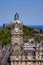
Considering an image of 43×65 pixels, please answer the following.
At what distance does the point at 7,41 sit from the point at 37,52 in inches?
1429

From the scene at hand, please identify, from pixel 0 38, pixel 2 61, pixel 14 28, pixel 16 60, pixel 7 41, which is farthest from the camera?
pixel 0 38

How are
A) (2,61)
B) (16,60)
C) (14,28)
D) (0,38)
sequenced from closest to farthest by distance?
1. (16,60)
2. (2,61)
3. (14,28)
4. (0,38)

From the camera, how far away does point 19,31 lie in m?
52.8

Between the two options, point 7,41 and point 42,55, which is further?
point 7,41

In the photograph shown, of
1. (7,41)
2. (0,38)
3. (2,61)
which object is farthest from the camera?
(0,38)

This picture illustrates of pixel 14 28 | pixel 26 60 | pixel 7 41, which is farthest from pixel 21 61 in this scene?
pixel 7 41

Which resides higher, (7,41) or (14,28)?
(14,28)

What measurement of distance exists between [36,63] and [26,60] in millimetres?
981

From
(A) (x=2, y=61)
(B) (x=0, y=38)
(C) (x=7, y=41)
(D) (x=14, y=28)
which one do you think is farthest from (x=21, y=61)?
(B) (x=0, y=38)

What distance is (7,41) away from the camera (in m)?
69.0

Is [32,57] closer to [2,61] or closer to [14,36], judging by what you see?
[2,61]

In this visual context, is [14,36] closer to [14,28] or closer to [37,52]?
[14,28]

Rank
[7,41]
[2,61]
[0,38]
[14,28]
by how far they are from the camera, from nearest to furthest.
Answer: [2,61] < [14,28] < [7,41] < [0,38]

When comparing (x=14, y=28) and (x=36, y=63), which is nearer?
(x=36, y=63)
